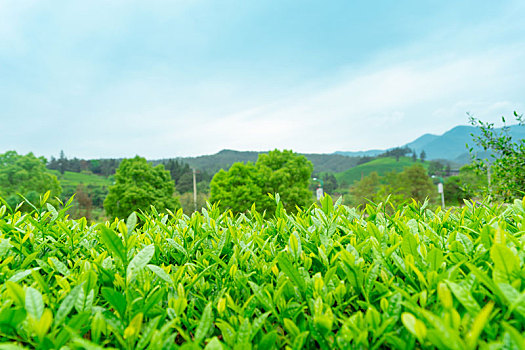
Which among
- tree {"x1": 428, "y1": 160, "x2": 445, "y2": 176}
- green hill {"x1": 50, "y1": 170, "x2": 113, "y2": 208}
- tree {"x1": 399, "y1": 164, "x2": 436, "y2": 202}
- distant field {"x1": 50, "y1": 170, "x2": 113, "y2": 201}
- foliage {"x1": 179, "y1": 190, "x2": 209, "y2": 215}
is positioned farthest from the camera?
tree {"x1": 428, "y1": 160, "x2": 445, "y2": 176}

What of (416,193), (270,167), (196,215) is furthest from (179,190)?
(196,215)

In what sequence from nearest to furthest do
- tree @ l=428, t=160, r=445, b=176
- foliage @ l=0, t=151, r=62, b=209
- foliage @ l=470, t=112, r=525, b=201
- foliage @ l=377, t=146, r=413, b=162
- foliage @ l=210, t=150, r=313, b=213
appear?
foliage @ l=470, t=112, r=525, b=201
foliage @ l=210, t=150, r=313, b=213
foliage @ l=0, t=151, r=62, b=209
tree @ l=428, t=160, r=445, b=176
foliage @ l=377, t=146, r=413, b=162

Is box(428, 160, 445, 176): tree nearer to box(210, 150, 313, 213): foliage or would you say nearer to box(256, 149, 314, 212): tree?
box(256, 149, 314, 212): tree

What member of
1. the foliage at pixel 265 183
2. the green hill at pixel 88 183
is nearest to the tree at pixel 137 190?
the foliage at pixel 265 183

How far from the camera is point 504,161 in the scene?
4945 mm

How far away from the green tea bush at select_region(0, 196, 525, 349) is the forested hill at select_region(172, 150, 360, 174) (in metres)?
94.9

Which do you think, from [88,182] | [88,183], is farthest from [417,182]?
[88,182]

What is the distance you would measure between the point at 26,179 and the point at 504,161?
4574 centimetres

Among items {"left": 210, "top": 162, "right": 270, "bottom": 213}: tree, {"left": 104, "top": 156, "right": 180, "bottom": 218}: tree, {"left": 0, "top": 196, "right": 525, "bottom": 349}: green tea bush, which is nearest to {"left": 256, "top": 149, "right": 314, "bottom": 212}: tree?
{"left": 210, "top": 162, "right": 270, "bottom": 213}: tree

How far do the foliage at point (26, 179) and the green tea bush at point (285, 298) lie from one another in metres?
40.2

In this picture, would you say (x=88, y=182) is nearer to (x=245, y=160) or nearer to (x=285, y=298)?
(x=245, y=160)

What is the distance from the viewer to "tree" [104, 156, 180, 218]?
27.7 meters

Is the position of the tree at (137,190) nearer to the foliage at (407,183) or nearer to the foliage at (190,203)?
the foliage at (190,203)

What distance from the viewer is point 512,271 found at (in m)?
0.93
